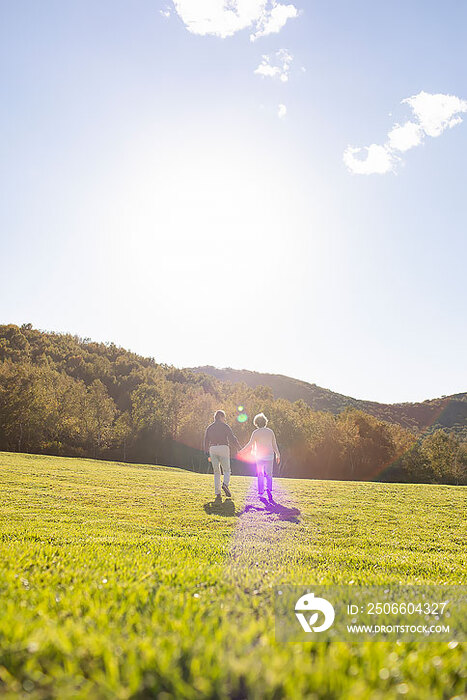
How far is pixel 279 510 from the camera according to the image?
38.6 feet

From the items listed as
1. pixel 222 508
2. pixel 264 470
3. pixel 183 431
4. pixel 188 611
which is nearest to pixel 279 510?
pixel 264 470

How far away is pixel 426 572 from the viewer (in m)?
6.56

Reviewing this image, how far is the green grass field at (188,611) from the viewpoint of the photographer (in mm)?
1892

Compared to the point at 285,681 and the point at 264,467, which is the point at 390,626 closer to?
the point at 285,681

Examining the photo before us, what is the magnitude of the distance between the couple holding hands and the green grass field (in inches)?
133

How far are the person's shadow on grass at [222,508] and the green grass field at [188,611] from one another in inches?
60.7

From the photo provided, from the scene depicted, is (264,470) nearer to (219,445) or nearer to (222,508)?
(219,445)

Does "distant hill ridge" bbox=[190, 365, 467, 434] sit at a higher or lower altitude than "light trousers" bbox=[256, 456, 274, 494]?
higher

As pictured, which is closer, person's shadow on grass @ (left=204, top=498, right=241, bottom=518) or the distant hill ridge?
person's shadow on grass @ (left=204, top=498, right=241, bottom=518)

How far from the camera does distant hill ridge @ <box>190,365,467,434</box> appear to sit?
11931 centimetres

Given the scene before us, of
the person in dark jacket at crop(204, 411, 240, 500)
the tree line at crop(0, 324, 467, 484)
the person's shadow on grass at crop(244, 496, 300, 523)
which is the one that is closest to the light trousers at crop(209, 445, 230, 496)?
the person in dark jacket at crop(204, 411, 240, 500)

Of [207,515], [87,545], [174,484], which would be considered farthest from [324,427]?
[87,545]

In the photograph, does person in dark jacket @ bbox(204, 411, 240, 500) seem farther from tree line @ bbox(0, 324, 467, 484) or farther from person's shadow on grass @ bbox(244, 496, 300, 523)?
tree line @ bbox(0, 324, 467, 484)

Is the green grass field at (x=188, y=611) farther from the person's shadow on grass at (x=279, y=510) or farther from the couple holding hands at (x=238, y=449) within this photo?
the couple holding hands at (x=238, y=449)
